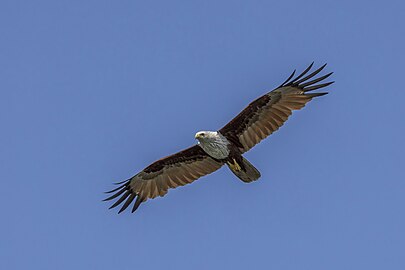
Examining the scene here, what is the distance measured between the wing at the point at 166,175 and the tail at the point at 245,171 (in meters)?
0.93

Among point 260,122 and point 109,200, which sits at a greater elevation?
point 109,200

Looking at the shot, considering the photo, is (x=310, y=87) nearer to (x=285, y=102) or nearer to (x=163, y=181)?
(x=285, y=102)

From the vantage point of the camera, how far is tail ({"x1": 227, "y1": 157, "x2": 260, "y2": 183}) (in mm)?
24312

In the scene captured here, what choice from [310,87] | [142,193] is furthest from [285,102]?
[142,193]

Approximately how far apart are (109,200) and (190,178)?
7.96ft

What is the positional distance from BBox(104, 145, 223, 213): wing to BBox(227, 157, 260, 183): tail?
0.93 m

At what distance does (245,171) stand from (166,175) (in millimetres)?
2987

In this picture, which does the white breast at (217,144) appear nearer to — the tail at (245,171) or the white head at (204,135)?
the white head at (204,135)

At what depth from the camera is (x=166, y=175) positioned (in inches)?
1047

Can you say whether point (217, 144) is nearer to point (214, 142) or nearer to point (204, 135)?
point (214, 142)

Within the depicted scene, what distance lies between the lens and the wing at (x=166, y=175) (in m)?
25.9

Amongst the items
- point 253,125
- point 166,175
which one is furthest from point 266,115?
point 166,175

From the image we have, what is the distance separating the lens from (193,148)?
25.7 m

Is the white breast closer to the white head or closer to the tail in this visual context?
the white head
